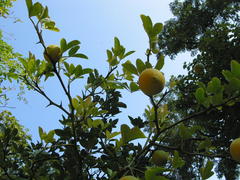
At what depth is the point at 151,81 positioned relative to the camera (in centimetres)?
67

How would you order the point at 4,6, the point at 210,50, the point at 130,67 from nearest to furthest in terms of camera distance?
1. the point at 130,67
2. the point at 4,6
3. the point at 210,50

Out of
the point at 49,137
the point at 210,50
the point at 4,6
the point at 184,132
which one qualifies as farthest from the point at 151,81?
the point at 210,50

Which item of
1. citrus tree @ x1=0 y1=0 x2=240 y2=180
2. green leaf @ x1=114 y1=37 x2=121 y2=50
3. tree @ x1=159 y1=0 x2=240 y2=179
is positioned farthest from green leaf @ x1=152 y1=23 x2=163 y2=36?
tree @ x1=159 y1=0 x2=240 y2=179

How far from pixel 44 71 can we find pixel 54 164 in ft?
1.17

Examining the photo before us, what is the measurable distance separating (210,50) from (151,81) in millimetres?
5897

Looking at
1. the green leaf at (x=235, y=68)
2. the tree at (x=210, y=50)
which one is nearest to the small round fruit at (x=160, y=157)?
the green leaf at (x=235, y=68)

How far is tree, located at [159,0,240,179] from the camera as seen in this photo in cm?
579

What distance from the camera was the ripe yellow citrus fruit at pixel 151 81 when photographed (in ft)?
2.19

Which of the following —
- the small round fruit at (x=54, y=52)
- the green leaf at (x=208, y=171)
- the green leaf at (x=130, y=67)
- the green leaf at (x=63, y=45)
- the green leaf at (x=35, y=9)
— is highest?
the green leaf at (x=35, y=9)

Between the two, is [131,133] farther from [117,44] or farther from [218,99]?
[117,44]

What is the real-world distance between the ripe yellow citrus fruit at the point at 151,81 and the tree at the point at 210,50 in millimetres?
3804

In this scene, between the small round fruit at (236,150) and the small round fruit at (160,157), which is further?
the small round fruit at (160,157)

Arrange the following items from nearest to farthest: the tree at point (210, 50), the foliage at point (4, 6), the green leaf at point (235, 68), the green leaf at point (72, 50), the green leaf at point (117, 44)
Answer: the green leaf at point (235, 68) → the green leaf at point (72, 50) → the green leaf at point (117, 44) → the foliage at point (4, 6) → the tree at point (210, 50)

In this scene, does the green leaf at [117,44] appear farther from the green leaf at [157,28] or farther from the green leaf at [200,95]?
the green leaf at [200,95]
